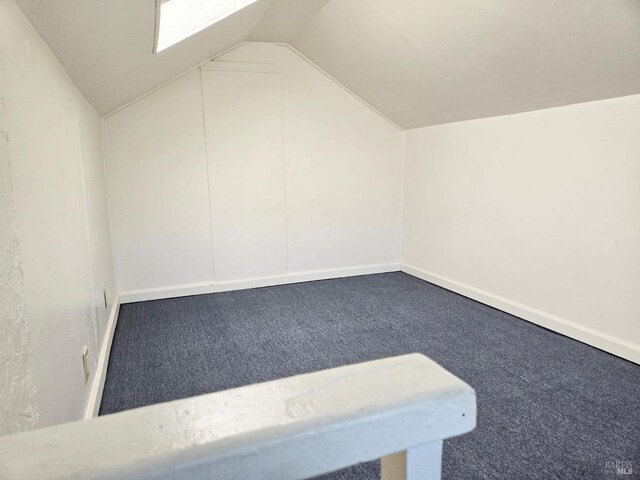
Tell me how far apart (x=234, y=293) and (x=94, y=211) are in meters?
1.46

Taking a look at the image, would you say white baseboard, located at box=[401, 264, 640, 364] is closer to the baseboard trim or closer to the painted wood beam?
the baseboard trim

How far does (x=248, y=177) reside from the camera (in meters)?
3.57

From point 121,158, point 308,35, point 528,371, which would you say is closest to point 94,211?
point 121,158

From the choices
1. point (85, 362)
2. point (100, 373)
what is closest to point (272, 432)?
point (85, 362)

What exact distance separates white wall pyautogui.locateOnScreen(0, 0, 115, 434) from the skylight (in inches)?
21.0

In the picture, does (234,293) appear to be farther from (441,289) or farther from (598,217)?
(598,217)

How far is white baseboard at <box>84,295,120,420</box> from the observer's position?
5.65 ft

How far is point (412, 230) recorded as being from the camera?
4016 millimetres

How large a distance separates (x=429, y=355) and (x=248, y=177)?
212 centimetres

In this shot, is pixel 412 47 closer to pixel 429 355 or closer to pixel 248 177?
pixel 248 177

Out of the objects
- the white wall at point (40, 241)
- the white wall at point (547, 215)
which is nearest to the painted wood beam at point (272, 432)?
the white wall at point (40, 241)

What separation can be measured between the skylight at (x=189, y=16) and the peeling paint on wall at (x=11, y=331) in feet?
4.53

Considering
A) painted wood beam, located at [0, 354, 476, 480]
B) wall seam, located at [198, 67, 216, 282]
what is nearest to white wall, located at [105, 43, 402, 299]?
wall seam, located at [198, 67, 216, 282]

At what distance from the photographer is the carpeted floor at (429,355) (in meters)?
1.55
